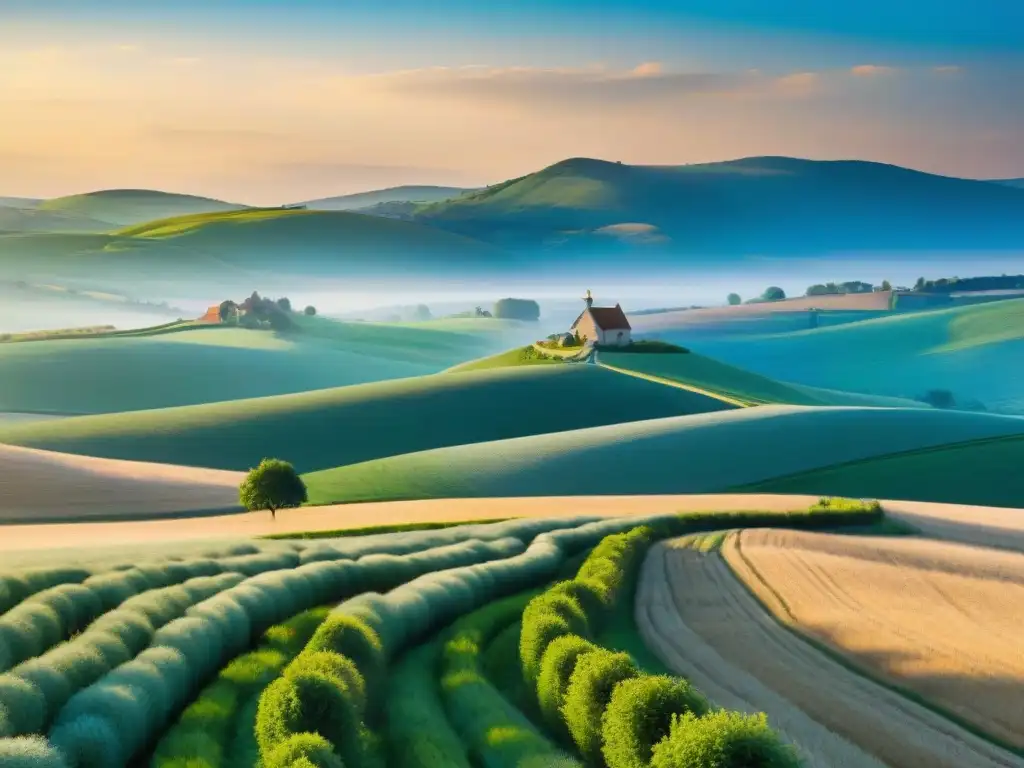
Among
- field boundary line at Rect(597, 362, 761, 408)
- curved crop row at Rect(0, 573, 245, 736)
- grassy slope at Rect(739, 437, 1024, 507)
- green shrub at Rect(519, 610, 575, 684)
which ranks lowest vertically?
grassy slope at Rect(739, 437, 1024, 507)

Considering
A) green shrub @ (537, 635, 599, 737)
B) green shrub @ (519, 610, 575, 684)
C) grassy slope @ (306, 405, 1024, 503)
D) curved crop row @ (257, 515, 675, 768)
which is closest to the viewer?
curved crop row @ (257, 515, 675, 768)

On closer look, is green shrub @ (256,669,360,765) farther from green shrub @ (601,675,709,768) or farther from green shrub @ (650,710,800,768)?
green shrub @ (650,710,800,768)

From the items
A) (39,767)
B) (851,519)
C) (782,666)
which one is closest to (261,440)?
(851,519)

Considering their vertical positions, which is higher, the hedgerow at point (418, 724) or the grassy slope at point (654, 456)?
the hedgerow at point (418, 724)

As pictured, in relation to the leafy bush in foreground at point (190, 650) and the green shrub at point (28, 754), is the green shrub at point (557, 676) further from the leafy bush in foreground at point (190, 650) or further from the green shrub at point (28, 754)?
the green shrub at point (28, 754)

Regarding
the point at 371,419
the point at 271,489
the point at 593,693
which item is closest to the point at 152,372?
the point at 371,419

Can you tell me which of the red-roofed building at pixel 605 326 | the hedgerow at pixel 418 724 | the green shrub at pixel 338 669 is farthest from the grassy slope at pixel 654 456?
the green shrub at pixel 338 669

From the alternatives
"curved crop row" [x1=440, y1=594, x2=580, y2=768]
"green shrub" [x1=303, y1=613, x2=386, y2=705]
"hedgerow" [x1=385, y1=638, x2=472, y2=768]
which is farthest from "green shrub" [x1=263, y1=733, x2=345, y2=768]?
"green shrub" [x1=303, y1=613, x2=386, y2=705]

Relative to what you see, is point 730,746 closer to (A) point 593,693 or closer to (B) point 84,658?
(A) point 593,693
